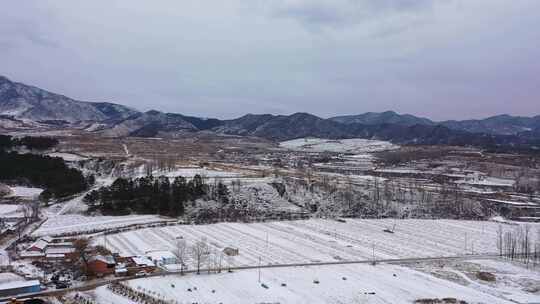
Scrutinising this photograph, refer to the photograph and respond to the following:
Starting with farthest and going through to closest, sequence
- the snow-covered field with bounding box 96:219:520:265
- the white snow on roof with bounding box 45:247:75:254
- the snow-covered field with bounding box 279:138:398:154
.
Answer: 1. the snow-covered field with bounding box 279:138:398:154
2. the snow-covered field with bounding box 96:219:520:265
3. the white snow on roof with bounding box 45:247:75:254

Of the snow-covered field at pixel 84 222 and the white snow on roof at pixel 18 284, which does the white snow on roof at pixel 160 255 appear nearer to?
the white snow on roof at pixel 18 284

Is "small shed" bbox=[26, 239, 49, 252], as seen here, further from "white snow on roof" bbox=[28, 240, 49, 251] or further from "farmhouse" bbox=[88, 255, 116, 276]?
"farmhouse" bbox=[88, 255, 116, 276]

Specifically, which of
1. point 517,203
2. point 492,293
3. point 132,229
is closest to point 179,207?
point 132,229

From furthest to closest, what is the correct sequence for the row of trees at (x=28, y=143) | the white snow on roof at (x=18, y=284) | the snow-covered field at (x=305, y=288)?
1. the row of trees at (x=28, y=143)
2. the snow-covered field at (x=305, y=288)
3. the white snow on roof at (x=18, y=284)

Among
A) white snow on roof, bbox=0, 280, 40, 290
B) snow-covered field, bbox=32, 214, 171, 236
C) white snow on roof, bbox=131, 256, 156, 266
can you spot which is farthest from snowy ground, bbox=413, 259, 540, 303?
snow-covered field, bbox=32, 214, 171, 236

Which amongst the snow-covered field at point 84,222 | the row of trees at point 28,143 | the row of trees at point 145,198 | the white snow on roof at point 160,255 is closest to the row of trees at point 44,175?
the row of trees at point 145,198

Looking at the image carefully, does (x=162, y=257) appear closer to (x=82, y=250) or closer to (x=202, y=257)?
(x=202, y=257)
